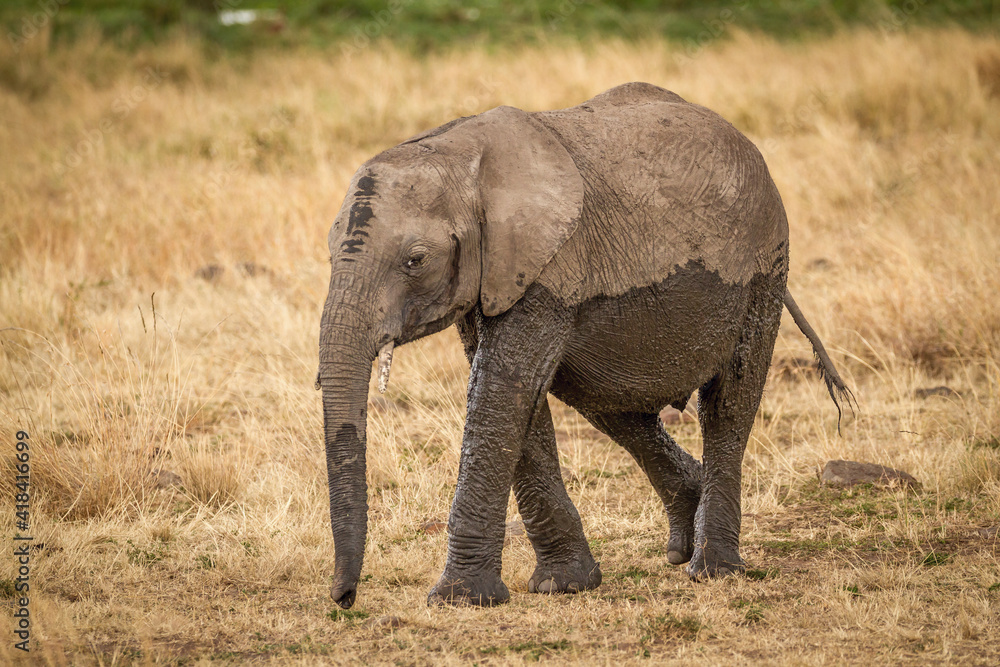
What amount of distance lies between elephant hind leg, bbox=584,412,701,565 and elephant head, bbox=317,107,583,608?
1.30 metres

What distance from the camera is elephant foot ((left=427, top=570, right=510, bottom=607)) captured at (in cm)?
475

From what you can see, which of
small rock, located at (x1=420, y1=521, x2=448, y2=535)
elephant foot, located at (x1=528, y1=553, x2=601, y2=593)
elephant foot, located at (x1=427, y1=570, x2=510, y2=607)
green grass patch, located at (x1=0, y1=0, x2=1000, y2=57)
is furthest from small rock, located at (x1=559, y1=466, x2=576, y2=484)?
green grass patch, located at (x1=0, y1=0, x2=1000, y2=57)

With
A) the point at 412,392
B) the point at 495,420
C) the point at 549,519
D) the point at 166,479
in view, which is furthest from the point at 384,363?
the point at 412,392

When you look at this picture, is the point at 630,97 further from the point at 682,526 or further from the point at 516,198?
the point at 682,526

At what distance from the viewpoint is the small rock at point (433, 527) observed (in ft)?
19.9

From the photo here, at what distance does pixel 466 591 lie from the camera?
4754 mm

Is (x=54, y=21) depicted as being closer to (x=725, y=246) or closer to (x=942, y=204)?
(x=942, y=204)

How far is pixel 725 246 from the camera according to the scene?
16.5 ft

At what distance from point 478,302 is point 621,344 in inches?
26.7

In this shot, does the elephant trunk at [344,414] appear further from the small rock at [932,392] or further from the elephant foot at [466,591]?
the small rock at [932,392]

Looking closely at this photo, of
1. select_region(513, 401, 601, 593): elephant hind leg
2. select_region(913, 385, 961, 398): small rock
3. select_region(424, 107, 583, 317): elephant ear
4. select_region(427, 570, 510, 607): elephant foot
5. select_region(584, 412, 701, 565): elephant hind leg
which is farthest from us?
select_region(913, 385, 961, 398): small rock

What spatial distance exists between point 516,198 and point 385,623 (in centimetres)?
178

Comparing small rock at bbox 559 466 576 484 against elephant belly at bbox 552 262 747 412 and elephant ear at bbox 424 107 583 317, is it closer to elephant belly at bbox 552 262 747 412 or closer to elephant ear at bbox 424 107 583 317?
elephant belly at bbox 552 262 747 412

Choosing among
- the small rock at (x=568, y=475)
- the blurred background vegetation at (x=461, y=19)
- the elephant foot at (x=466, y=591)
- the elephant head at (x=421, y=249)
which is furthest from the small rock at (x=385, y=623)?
the blurred background vegetation at (x=461, y=19)
